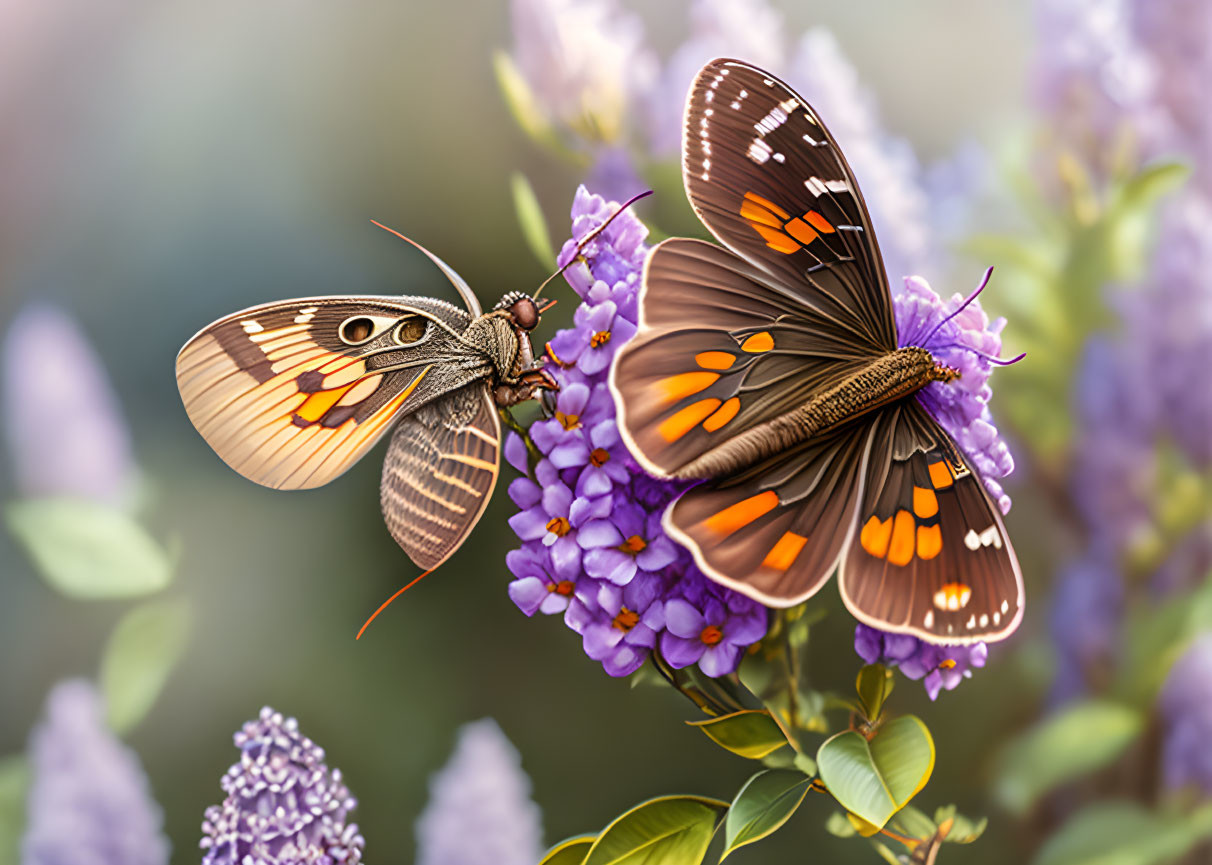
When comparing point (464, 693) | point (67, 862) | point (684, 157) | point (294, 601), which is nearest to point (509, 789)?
point (464, 693)

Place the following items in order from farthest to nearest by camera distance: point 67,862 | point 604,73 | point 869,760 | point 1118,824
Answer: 1. point 1118,824
2. point 604,73
3. point 67,862
4. point 869,760

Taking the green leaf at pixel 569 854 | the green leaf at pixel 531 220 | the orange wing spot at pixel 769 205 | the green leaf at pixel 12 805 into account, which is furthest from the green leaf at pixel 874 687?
the green leaf at pixel 12 805

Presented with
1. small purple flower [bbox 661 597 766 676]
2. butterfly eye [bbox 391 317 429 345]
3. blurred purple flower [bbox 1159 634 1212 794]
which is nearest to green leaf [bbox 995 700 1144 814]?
blurred purple flower [bbox 1159 634 1212 794]

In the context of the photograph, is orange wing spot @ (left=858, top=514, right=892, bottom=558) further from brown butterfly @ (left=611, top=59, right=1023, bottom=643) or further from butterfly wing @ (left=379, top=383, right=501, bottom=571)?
butterfly wing @ (left=379, top=383, right=501, bottom=571)

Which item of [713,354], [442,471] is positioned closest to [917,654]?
[713,354]

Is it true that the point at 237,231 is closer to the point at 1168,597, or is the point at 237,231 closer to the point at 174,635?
the point at 174,635

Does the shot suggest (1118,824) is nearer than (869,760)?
No

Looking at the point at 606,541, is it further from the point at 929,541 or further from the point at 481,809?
the point at 481,809

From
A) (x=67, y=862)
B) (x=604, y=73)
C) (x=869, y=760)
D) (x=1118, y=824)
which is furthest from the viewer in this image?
(x=1118, y=824)
